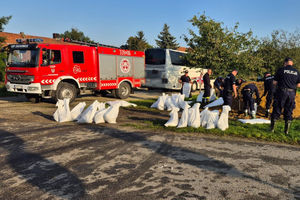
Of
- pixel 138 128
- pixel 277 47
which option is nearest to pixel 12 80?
pixel 138 128

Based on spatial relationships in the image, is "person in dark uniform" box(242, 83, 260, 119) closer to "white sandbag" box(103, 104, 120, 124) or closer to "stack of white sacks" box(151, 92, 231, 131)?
"stack of white sacks" box(151, 92, 231, 131)

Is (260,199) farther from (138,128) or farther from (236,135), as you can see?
(138,128)

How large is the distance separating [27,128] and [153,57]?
10.8 meters

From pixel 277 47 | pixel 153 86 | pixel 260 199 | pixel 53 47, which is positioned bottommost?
pixel 260 199

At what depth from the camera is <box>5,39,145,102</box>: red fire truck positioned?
9.62 m

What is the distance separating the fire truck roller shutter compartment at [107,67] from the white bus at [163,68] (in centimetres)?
382

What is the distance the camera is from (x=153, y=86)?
15.9 meters

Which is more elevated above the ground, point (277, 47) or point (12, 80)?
point (277, 47)

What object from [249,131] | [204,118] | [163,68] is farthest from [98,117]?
[163,68]

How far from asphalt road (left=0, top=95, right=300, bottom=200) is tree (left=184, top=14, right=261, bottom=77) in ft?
27.9

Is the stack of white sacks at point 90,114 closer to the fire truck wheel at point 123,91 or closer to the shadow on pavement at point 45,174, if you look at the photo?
the shadow on pavement at point 45,174

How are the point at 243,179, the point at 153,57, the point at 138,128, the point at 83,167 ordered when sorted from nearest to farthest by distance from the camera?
the point at 243,179 → the point at 83,167 → the point at 138,128 → the point at 153,57

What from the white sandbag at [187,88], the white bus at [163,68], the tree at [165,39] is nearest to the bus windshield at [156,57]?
the white bus at [163,68]

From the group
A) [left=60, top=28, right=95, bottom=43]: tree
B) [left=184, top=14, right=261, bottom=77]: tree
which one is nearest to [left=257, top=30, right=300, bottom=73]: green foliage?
[left=184, top=14, right=261, bottom=77]: tree
